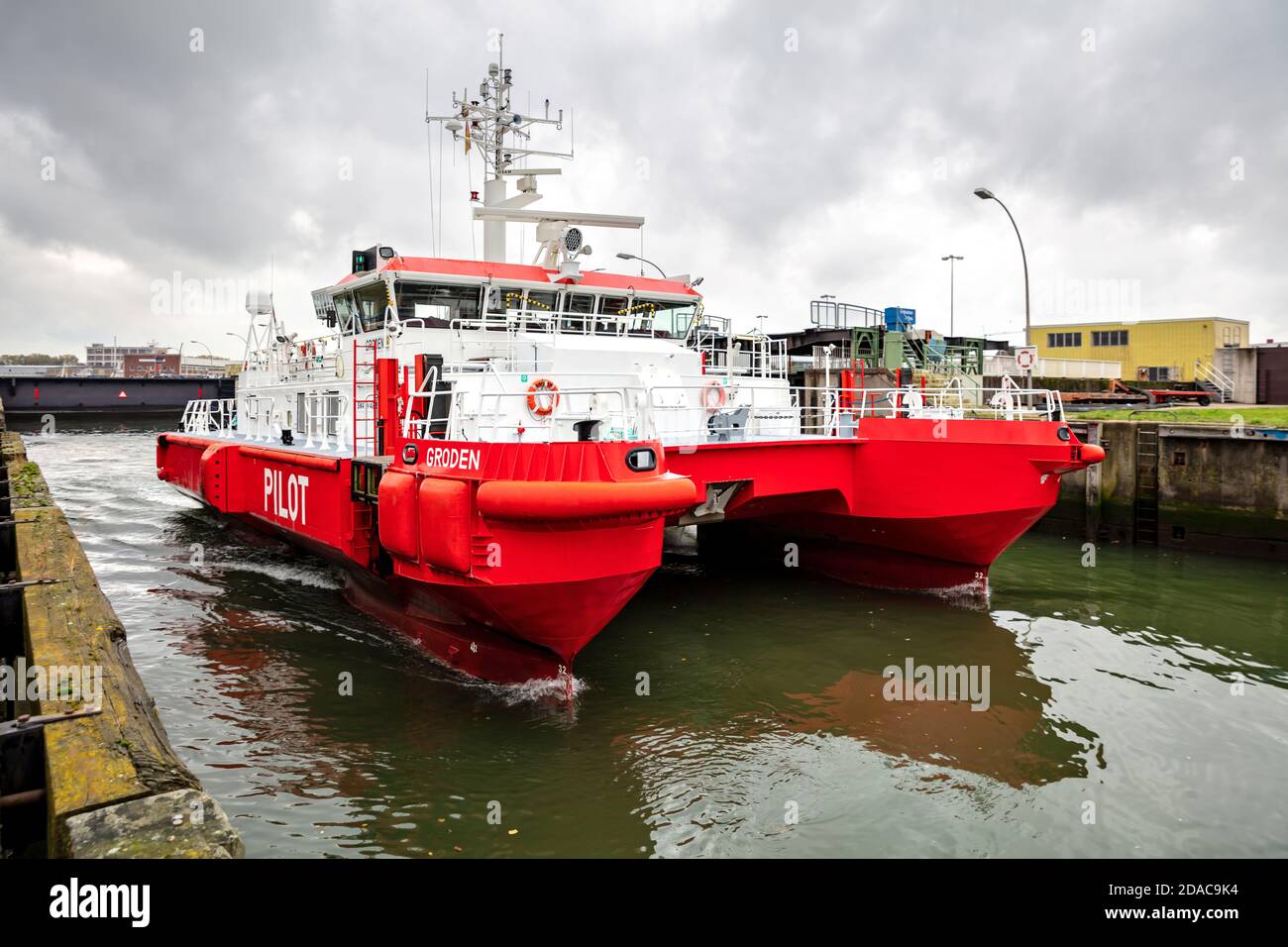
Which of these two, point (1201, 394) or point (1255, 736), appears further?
point (1201, 394)

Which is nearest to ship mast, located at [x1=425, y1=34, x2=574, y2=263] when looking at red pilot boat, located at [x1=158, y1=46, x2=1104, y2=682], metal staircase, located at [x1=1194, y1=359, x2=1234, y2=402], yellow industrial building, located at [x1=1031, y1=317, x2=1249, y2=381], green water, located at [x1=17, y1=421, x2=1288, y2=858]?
red pilot boat, located at [x1=158, y1=46, x2=1104, y2=682]

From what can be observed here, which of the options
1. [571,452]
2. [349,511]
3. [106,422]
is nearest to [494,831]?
[571,452]

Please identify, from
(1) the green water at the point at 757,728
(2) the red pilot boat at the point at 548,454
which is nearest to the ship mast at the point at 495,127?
(2) the red pilot boat at the point at 548,454

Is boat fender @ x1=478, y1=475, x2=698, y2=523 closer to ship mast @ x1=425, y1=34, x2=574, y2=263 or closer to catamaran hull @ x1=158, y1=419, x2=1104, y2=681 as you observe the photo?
catamaran hull @ x1=158, y1=419, x2=1104, y2=681

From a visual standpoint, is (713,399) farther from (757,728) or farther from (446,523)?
(757,728)

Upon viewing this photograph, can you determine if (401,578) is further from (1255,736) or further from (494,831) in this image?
(1255,736)

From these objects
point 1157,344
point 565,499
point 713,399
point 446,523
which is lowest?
point 446,523

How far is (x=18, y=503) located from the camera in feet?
28.9

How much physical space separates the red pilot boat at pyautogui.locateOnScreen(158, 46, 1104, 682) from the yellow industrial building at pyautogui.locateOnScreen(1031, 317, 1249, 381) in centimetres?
3340

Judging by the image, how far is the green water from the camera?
19.1ft

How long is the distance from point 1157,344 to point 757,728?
4116cm

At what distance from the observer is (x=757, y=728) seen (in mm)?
7559
